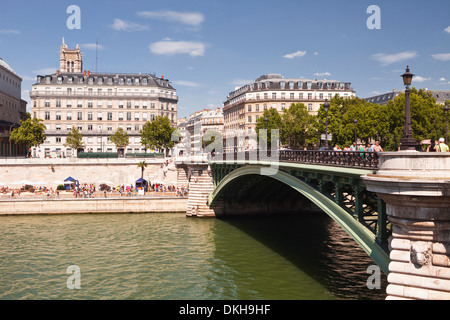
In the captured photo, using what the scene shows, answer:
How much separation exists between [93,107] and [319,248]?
71.4 m

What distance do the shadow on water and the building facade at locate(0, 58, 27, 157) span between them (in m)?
51.1

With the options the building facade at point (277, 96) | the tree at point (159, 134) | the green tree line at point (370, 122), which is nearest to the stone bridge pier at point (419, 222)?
the green tree line at point (370, 122)

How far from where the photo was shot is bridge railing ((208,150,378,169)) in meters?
16.2

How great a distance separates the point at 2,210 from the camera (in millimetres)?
46469

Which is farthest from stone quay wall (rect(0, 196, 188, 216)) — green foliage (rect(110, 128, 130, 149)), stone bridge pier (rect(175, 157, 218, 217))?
green foliage (rect(110, 128, 130, 149))

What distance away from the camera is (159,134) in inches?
3155

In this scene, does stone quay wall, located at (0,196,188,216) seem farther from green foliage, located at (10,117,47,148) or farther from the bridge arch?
green foliage, located at (10,117,47,148)

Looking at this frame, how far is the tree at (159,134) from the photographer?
80188 millimetres

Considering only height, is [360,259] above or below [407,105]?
below

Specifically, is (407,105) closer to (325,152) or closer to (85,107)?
(325,152)

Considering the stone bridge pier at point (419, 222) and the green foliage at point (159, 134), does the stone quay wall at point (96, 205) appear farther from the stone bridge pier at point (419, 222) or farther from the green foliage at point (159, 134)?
the stone bridge pier at point (419, 222)

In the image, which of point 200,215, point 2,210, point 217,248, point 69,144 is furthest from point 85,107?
point 217,248

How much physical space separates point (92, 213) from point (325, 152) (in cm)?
3352

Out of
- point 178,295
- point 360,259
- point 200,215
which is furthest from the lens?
point 200,215
